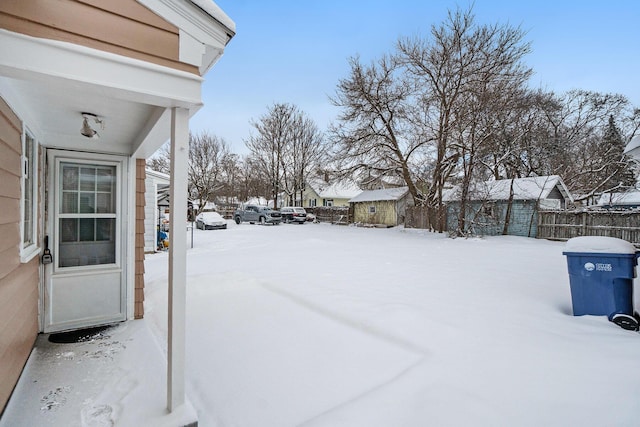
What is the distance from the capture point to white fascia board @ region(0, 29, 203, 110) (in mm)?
1342

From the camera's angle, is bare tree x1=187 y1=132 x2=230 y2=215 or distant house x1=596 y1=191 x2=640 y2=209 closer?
distant house x1=596 y1=191 x2=640 y2=209

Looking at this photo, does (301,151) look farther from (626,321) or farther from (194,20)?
(194,20)

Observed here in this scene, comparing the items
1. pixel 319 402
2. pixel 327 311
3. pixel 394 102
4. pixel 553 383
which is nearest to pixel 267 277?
pixel 327 311

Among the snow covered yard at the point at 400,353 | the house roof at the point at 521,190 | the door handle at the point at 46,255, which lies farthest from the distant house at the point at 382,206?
the door handle at the point at 46,255

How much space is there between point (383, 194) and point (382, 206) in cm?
87

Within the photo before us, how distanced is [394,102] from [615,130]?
1598 cm

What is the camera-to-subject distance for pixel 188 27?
174 cm

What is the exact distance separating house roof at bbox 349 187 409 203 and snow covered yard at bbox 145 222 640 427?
15474 millimetres

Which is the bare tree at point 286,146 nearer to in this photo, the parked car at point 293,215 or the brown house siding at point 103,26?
the parked car at point 293,215

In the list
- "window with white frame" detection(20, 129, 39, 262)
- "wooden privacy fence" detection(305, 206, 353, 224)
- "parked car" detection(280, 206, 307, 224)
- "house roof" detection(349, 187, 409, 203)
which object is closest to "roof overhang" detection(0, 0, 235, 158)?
"window with white frame" detection(20, 129, 39, 262)

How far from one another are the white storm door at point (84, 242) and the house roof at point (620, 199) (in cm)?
2363

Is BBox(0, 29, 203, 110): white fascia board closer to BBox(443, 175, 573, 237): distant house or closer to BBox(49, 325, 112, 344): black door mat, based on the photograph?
BBox(49, 325, 112, 344): black door mat

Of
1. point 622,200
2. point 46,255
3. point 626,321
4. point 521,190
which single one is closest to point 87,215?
point 46,255

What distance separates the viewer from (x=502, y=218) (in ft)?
43.7
